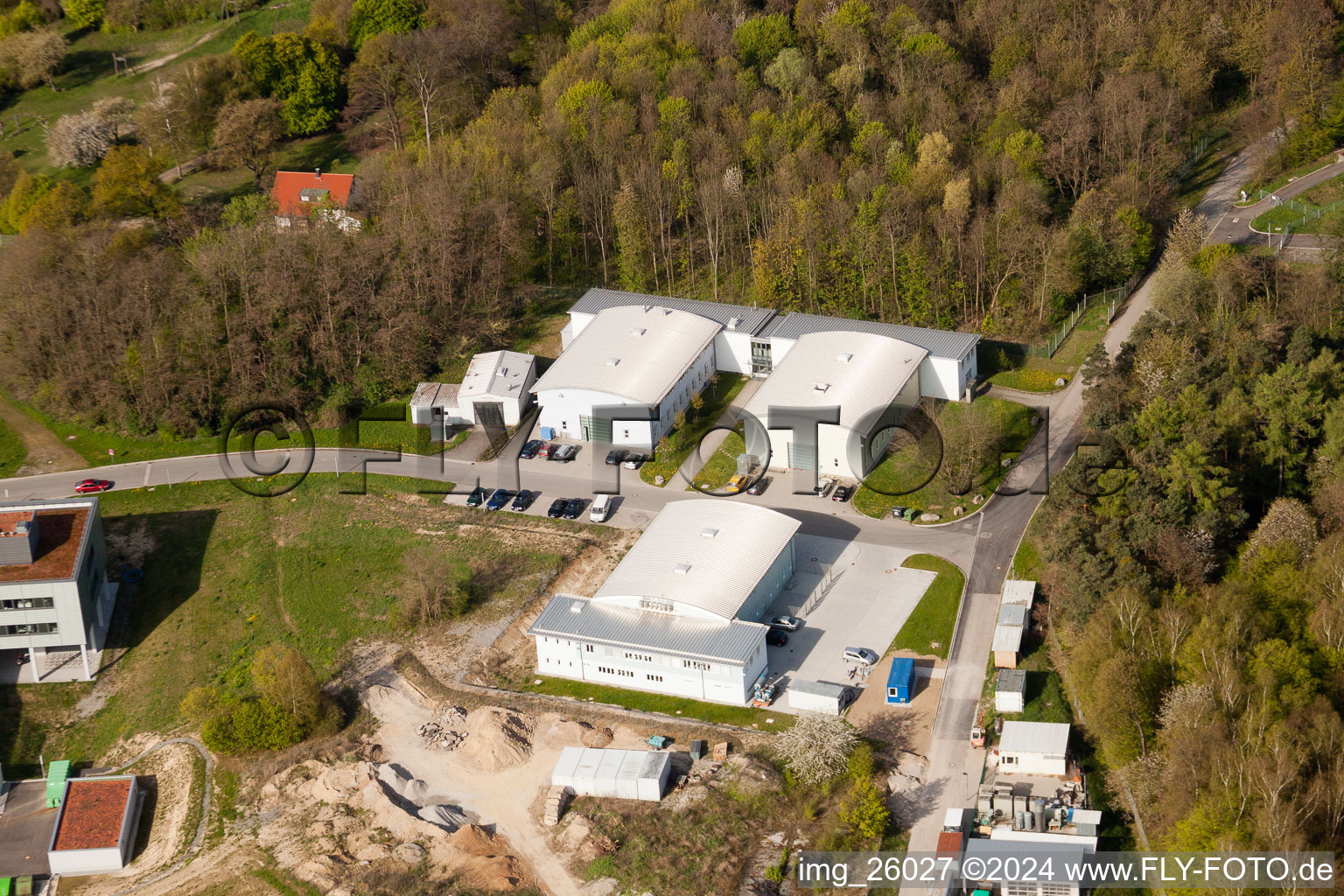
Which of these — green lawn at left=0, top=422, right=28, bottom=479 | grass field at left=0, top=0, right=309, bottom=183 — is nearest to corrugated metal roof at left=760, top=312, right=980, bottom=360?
green lawn at left=0, top=422, right=28, bottom=479

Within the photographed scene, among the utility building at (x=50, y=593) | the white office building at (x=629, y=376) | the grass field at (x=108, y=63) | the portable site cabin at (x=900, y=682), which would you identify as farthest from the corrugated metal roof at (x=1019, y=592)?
the grass field at (x=108, y=63)

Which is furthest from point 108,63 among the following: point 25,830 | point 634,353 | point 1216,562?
point 1216,562

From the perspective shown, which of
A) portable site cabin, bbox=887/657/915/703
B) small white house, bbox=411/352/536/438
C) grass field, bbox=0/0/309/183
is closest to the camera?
portable site cabin, bbox=887/657/915/703

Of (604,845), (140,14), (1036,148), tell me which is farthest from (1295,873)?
(140,14)

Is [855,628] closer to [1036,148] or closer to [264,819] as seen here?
[264,819]

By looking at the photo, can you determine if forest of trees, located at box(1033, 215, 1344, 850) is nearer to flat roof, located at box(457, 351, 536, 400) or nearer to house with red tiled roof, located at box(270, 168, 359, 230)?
flat roof, located at box(457, 351, 536, 400)

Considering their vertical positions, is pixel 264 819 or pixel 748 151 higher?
pixel 748 151
